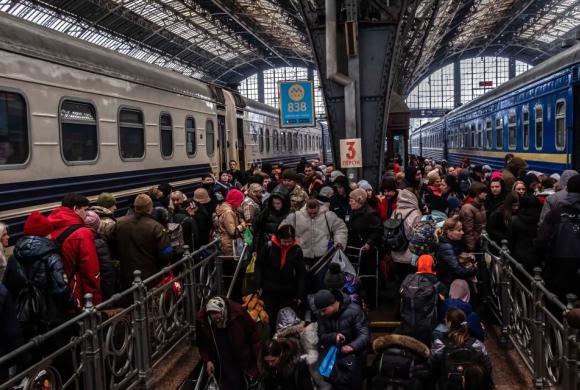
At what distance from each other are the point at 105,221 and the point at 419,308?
3451mm

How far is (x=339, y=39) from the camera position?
414 inches

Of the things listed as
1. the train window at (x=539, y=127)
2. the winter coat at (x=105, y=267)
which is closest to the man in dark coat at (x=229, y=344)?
the winter coat at (x=105, y=267)

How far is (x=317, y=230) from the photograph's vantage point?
24.0 feet

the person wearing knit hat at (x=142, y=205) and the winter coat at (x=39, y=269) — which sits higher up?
the person wearing knit hat at (x=142, y=205)

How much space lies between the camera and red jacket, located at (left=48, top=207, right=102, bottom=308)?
217 inches

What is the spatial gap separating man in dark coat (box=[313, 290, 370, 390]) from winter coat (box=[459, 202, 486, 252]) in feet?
10.1

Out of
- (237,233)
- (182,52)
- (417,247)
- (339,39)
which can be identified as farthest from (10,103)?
(182,52)

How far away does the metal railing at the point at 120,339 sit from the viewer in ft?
14.6

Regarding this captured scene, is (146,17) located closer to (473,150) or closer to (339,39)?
(473,150)

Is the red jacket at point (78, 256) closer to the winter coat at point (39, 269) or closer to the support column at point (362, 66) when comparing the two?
the winter coat at point (39, 269)

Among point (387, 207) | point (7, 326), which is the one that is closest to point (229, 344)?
point (7, 326)

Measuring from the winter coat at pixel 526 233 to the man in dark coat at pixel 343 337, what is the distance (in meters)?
2.51

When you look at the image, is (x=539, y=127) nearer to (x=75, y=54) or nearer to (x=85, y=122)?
(x=85, y=122)

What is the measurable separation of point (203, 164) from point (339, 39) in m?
4.65
